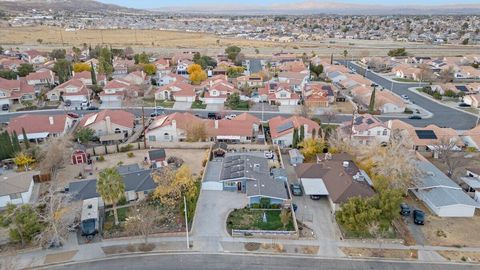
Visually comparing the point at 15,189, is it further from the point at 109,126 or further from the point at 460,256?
the point at 460,256

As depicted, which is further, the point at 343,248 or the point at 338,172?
the point at 338,172

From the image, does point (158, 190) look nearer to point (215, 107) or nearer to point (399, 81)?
point (215, 107)

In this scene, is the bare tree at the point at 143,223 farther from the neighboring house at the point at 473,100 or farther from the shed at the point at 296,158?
the neighboring house at the point at 473,100

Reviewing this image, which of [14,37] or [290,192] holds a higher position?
[14,37]

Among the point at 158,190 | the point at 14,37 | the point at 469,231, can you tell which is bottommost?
the point at 469,231

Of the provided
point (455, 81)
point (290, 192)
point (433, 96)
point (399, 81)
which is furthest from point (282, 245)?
point (455, 81)
